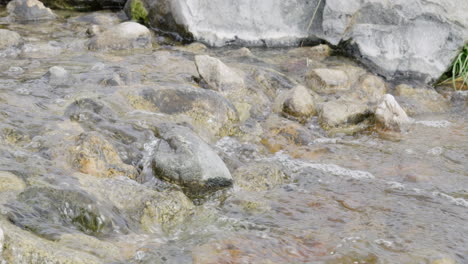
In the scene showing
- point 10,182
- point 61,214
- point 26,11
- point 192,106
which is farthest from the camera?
point 26,11

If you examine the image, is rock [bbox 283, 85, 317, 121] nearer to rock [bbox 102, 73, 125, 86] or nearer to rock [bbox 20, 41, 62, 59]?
rock [bbox 102, 73, 125, 86]

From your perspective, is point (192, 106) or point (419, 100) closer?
point (192, 106)

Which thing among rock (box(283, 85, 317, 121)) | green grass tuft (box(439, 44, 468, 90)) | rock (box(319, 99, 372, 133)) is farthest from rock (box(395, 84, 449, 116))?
rock (box(283, 85, 317, 121))

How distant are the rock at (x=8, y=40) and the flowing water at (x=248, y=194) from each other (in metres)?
0.67

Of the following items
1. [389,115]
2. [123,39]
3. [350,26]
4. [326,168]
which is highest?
[350,26]

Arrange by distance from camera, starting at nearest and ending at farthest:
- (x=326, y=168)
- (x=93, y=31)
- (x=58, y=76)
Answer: (x=326, y=168) < (x=58, y=76) < (x=93, y=31)

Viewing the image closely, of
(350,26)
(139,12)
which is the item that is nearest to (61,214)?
(350,26)

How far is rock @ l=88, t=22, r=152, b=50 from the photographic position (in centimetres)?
699

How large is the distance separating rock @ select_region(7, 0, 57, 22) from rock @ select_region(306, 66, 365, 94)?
4.66 metres

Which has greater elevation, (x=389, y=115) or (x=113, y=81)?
(x=389, y=115)

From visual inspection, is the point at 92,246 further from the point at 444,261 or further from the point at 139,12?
the point at 139,12

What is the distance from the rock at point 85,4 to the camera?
9.30 metres

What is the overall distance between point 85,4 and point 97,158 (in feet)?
20.9

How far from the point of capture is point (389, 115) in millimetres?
5676
